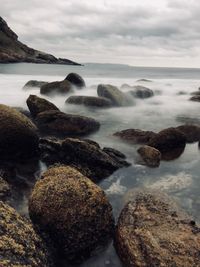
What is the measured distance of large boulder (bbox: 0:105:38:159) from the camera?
11.8 metres

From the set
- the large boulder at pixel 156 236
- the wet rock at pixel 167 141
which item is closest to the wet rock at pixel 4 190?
the large boulder at pixel 156 236

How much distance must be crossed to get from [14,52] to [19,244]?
145893 millimetres

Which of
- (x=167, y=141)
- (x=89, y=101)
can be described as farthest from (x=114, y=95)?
(x=167, y=141)

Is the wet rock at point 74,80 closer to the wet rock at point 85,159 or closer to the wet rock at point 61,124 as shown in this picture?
the wet rock at point 61,124

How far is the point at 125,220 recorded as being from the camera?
7.62m

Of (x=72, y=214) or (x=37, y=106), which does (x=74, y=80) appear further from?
(x=72, y=214)

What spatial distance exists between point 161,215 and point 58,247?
2145mm

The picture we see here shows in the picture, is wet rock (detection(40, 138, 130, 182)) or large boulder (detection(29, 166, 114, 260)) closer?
large boulder (detection(29, 166, 114, 260))

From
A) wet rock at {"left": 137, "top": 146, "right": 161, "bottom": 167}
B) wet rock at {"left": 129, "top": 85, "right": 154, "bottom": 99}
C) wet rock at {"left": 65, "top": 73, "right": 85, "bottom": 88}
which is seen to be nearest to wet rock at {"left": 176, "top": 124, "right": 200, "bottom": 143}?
wet rock at {"left": 137, "top": 146, "right": 161, "bottom": 167}

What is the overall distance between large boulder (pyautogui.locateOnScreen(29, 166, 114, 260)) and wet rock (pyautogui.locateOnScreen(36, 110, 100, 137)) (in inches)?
351

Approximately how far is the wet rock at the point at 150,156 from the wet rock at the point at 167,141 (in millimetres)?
866

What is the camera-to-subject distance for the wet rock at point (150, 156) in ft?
40.9

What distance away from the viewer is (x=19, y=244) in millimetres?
6031

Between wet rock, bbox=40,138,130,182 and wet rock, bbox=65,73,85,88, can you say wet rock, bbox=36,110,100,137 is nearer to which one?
wet rock, bbox=40,138,130,182
